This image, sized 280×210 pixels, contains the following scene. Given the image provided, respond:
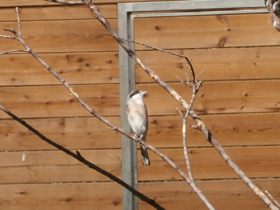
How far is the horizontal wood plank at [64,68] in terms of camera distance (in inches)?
164

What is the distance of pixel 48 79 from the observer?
13.8ft

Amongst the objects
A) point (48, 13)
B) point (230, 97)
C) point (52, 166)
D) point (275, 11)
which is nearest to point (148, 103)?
point (230, 97)

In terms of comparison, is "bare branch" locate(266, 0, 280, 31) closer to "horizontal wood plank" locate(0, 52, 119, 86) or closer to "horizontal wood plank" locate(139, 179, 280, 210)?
"horizontal wood plank" locate(0, 52, 119, 86)

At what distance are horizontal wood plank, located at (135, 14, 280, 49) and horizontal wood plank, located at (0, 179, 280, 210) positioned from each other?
3.13ft

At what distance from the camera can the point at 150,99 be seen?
4.18m

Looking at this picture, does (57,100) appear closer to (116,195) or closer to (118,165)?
(118,165)

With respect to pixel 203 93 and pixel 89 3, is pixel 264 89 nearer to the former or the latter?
pixel 203 93

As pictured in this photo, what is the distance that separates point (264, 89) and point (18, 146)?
1.75 m

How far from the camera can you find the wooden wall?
4.11 meters

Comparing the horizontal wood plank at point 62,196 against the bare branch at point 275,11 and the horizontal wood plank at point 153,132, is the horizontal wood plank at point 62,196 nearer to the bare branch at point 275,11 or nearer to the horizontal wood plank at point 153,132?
the horizontal wood plank at point 153,132

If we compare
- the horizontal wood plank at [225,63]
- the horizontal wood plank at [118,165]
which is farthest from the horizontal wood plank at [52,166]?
the horizontal wood plank at [225,63]

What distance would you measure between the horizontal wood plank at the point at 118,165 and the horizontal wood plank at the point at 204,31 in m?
0.72

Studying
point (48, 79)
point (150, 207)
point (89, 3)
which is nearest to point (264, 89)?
point (150, 207)

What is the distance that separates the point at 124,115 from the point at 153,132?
23cm
